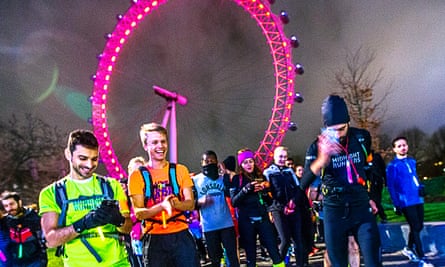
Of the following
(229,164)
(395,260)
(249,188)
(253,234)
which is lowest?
(395,260)

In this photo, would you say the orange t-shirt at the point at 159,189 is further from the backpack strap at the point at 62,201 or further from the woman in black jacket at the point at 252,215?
the woman in black jacket at the point at 252,215

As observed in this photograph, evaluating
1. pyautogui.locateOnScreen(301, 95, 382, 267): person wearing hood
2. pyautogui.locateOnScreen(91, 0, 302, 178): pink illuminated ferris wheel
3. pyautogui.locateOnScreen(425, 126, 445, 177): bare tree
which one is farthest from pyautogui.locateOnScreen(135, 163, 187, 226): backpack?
pyautogui.locateOnScreen(425, 126, 445, 177): bare tree

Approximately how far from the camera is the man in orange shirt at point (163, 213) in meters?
3.39

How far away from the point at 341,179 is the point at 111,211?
183cm

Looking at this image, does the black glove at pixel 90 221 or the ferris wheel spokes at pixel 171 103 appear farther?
the ferris wheel spokes at pixel 171 103

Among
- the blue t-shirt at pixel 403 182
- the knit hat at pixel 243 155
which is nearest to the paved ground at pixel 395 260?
the blue t-shirt at pixel 403 182

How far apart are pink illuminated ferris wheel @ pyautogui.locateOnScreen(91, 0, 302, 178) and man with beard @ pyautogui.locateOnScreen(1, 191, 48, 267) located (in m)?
9.52

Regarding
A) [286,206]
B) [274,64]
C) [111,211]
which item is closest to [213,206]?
[286,206]

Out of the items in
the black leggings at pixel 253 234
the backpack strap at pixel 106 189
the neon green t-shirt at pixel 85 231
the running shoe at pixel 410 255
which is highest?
the backpack strap at pixel 106 189

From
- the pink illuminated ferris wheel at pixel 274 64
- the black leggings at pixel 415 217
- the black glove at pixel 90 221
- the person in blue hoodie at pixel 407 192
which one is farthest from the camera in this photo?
the pink illuminated ferris wheel at pixel 274 64

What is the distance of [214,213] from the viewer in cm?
566

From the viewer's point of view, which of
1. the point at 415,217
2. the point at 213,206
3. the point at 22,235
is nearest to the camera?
the point at 213,206

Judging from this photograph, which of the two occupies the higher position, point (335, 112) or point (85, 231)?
point (335, 112)

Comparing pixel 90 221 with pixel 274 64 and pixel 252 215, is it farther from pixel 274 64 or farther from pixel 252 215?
pixel 274 64
